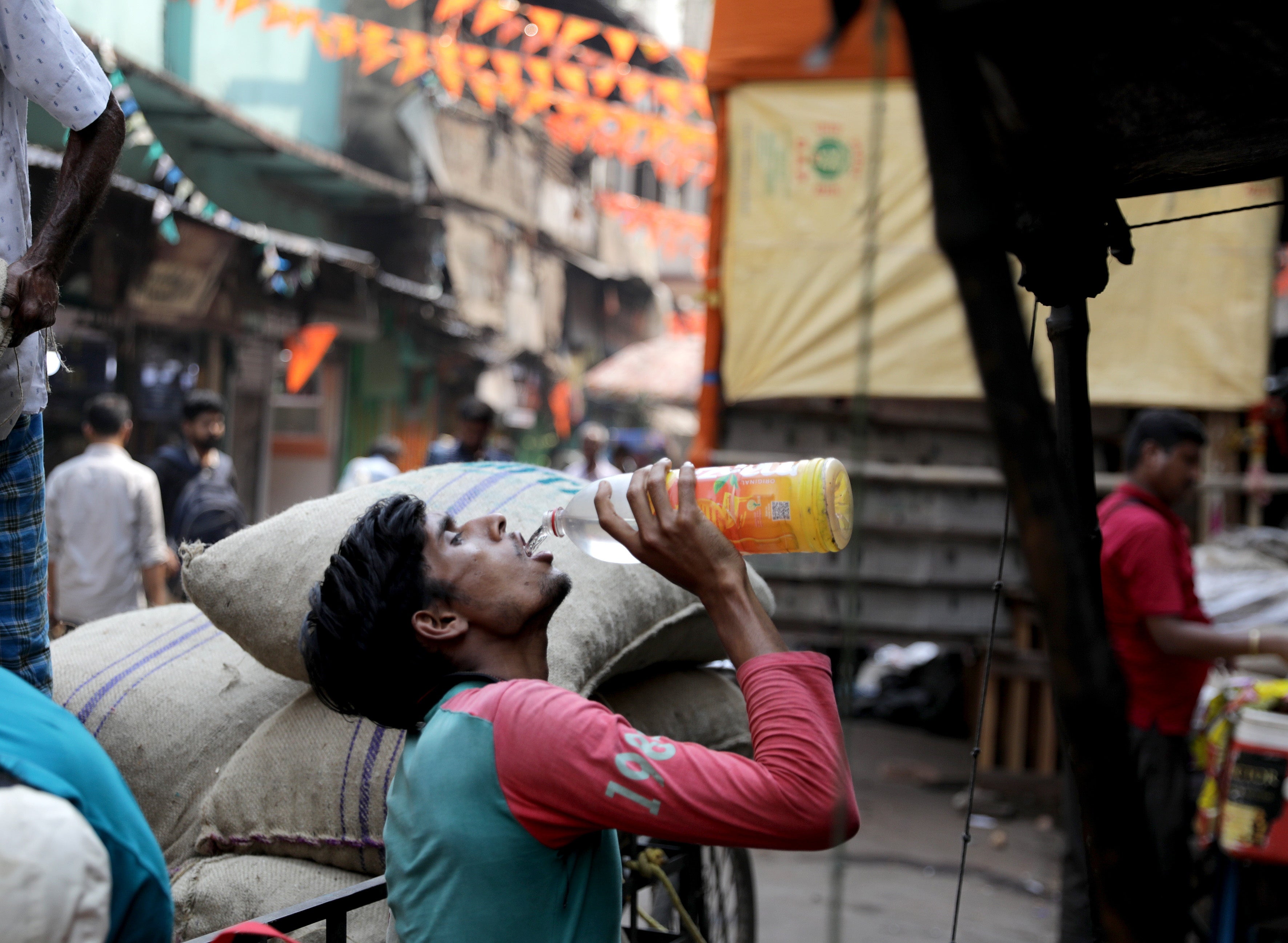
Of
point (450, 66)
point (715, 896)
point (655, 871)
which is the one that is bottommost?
point (715, 896)

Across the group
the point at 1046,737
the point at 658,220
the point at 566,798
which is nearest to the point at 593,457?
the point at 1046,737

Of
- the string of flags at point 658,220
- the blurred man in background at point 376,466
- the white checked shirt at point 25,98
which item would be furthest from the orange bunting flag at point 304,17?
the white checked shirt at point 25,98

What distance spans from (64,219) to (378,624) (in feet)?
2.59

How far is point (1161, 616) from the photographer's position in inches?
127

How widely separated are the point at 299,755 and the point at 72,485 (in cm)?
308

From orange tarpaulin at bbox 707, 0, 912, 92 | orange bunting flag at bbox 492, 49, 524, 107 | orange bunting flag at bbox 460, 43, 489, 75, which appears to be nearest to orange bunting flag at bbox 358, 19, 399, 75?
orange bunting flag at bbox 460, 43, 489, 75

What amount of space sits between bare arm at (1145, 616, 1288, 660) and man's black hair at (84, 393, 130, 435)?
13.0ft

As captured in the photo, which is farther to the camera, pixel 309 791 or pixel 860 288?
pixel 860 288

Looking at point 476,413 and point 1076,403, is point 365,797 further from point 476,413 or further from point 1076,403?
point 476,413

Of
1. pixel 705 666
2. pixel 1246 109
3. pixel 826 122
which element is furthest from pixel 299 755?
pixel 826 122

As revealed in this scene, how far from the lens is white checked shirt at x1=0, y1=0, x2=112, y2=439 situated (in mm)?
1639

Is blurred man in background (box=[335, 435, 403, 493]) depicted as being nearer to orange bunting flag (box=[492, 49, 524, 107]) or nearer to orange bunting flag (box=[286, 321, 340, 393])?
orange bunting flag (box=[286, 321, 340, 393])

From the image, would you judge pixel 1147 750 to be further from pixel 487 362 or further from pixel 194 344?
pixel 487 362

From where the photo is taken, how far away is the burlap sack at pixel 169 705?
216cm
